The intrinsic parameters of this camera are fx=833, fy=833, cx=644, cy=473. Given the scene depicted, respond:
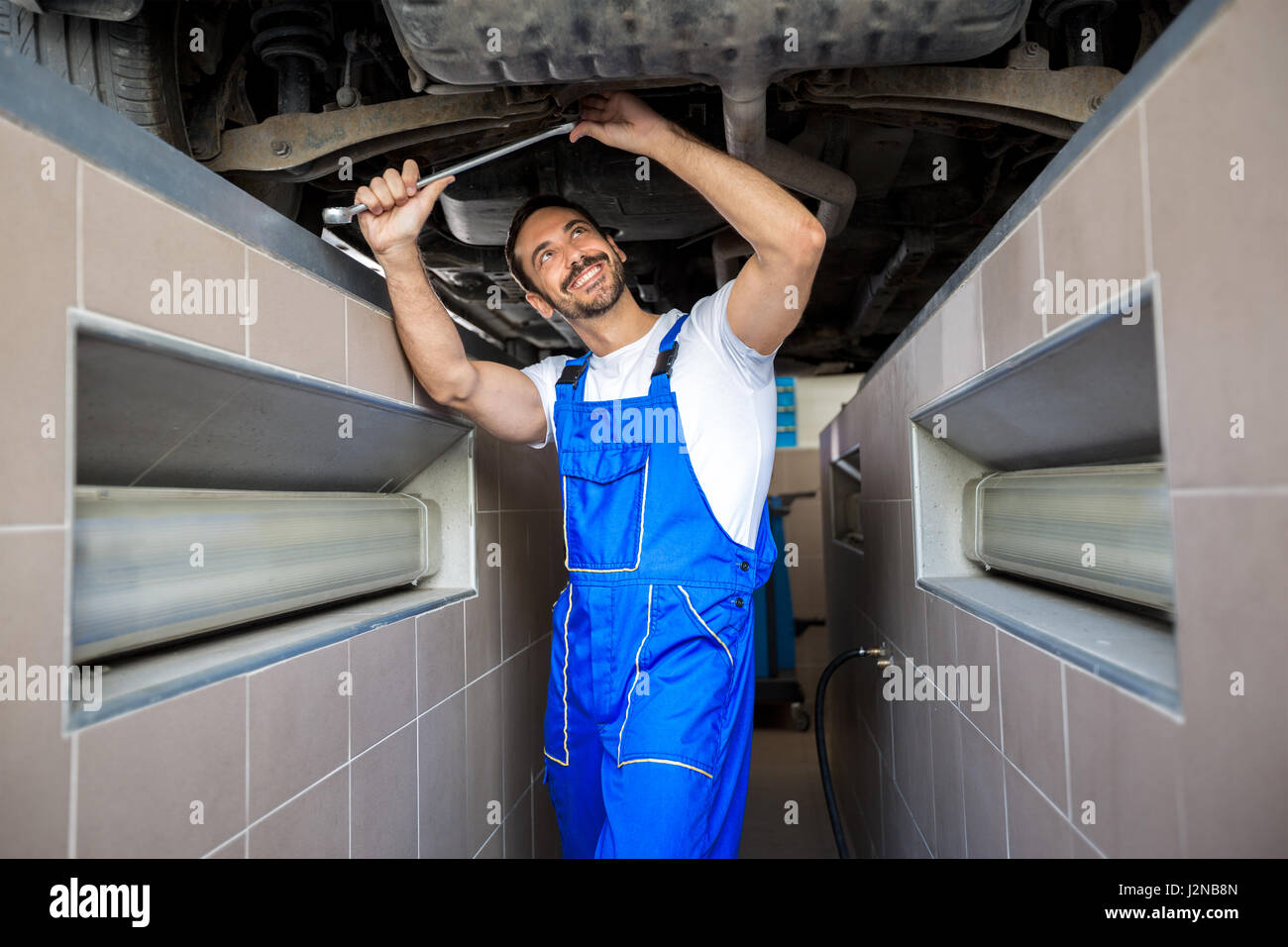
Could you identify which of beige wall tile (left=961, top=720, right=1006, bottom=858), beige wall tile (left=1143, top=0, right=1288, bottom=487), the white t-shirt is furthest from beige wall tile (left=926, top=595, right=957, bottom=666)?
beige wall tile (left=1143, top=0, right=1288, bottom=487)

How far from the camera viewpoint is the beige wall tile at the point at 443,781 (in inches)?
64.1

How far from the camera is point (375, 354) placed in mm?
1459

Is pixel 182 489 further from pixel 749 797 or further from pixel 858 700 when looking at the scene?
pixel 749 797

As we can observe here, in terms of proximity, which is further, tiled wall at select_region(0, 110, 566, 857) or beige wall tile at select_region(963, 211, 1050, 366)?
beige wall tile at select_region(963, 211, 1050, 366)

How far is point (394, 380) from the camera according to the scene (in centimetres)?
152

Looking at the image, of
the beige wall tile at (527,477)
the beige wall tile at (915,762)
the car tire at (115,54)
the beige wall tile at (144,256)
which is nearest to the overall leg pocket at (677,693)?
the beige wall tile at (915,762)

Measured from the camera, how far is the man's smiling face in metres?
1.76

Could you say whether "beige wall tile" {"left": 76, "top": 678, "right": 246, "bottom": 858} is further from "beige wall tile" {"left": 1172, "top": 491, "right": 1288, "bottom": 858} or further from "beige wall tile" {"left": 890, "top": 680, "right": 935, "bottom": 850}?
"beige wall tile" {"left": 890, "top": 680, "right": 935, "bottom": 850}

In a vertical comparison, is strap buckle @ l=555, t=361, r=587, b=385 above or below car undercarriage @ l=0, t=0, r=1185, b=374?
below

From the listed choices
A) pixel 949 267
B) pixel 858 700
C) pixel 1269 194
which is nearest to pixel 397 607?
pixel 1269 194

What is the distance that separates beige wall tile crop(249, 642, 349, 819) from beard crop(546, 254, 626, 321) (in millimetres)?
835

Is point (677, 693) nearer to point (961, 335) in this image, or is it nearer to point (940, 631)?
point (940, 631)

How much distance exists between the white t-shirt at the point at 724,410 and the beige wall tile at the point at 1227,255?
905 mm

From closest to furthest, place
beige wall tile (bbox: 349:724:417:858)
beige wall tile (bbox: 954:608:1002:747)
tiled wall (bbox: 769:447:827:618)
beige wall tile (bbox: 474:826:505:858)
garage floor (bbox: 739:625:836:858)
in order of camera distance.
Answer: beige wall tile (bbox: 954:608:1002:747) → beige wall tile (bbox: 349:724:417:858) → beige wall tile (bbox: 474:826:505:858) → garage floor (bbox: 739:625:836:858) → tiled wall (bbox: 769:447:827:618)
